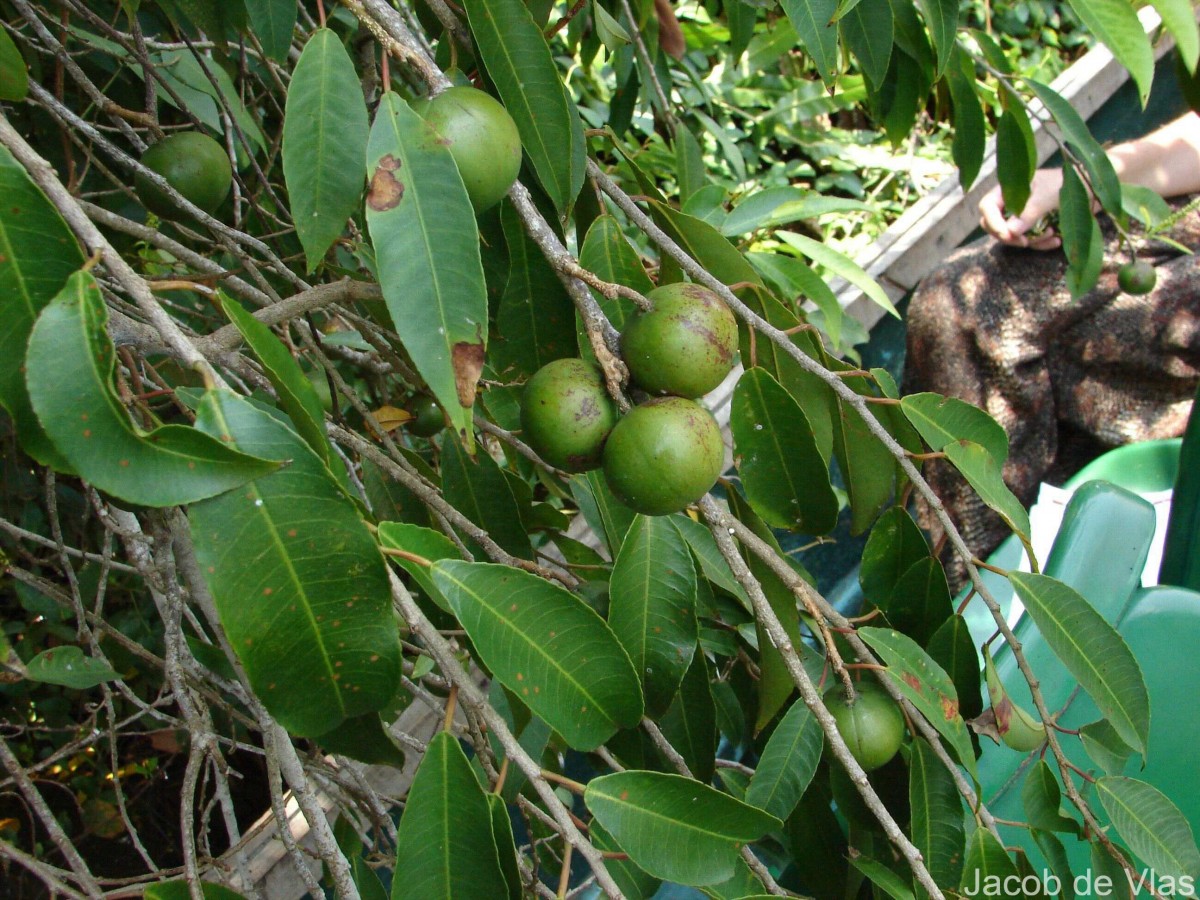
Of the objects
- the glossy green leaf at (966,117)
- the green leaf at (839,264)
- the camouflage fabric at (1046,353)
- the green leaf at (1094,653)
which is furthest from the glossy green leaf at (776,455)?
the camouflage fabric at (1046,353)

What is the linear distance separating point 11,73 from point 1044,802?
1.21 meters

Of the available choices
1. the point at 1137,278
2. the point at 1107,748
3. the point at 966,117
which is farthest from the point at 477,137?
the point at 1137,278

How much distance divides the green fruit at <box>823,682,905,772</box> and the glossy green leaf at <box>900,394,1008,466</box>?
0.27 metres

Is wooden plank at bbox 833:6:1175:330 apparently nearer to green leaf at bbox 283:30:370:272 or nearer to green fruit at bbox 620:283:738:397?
green fruit at bbox 620:283:738:397

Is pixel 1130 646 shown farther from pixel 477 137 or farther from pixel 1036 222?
pixel 1036 222

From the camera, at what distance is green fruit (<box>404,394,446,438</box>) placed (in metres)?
1.65

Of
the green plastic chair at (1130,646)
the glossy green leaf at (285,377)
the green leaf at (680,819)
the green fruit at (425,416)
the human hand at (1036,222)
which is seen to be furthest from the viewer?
the human hand at (1036,222)

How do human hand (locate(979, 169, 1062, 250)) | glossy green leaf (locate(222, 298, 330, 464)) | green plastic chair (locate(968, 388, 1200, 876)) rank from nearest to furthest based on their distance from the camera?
glossy green leaf (locate(222, 298, 330, 464)) < green plastic chair (locate(968, 388, 1200, 876)) < human hand (locate(979, 169, 1062, 250))

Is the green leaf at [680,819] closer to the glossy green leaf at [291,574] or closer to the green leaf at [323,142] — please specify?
the glossy green leaf at [291,574]

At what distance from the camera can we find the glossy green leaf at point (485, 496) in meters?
1.10

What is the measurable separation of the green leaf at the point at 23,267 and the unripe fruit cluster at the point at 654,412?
362 mm

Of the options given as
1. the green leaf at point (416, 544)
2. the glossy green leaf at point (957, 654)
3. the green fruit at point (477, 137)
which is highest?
the green fruit at point (477, 137)

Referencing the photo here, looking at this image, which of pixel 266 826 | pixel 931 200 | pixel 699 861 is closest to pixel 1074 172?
pixel 699 861

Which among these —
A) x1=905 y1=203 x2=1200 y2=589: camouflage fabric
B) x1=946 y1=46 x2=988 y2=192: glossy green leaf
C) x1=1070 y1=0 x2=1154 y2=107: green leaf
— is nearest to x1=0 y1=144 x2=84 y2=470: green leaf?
x1=1070 y1=0 x2=1154 y2=107: green leaf
